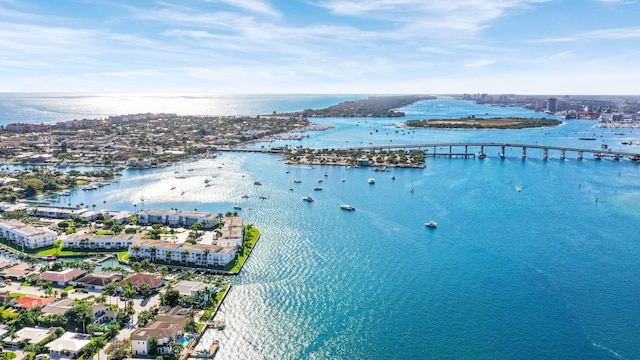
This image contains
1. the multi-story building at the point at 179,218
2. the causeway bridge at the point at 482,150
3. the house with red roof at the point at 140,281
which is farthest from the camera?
the causeway bridge at the point at 482,150

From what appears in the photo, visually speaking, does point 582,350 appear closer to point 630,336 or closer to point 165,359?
point 630,336

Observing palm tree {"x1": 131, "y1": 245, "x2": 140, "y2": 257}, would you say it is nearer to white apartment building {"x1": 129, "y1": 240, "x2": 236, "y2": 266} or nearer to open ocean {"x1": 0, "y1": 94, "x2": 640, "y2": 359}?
white apartment building {"x1": 129, "y1": 240, "x2": 236, "y2": 266}

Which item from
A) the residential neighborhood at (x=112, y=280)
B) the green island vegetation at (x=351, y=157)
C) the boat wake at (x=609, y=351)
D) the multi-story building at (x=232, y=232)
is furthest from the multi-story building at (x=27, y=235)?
the green island vegetation at (x=351, y=157)

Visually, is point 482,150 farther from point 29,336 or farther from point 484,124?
point 29,336

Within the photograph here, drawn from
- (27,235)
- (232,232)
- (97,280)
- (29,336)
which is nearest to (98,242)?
(27,235)

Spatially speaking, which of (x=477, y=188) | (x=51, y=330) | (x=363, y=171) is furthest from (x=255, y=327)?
(x=363, y=171)

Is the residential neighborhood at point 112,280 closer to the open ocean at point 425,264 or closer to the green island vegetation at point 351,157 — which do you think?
the open ocean at point 425,264
